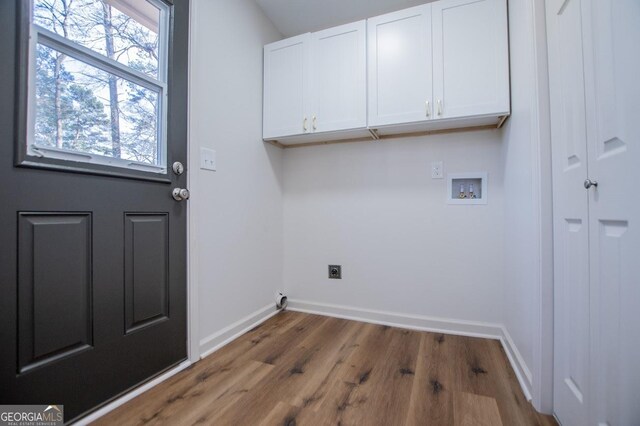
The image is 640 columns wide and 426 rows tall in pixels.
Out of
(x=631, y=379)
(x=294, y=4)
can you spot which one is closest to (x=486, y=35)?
(x=294, y=4)

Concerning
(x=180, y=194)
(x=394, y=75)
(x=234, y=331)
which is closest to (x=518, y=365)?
(x=234, y=331)

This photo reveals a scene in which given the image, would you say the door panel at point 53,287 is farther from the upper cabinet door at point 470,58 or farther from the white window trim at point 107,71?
the upper cabinet door at point 470,58

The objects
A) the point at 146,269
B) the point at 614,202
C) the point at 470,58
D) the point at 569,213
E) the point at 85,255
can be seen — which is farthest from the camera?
the point at 470,58

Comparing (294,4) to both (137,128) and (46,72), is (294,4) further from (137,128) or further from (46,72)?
(46,72)

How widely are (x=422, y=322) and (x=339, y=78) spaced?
1.85 m

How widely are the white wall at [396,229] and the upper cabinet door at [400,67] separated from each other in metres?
0.32

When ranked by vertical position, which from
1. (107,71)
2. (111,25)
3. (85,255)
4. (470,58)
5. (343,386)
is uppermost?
(470,58)

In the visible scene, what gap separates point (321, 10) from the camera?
2031 mm

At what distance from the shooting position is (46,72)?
3.12 feet

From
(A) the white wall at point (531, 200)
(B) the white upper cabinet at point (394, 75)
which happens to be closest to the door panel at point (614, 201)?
(A) the white wall at point (531, 200)

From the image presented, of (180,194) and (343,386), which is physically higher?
(180,194)

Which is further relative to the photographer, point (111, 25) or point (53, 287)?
point (111, 25)

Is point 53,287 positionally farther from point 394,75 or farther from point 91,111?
point 394,75

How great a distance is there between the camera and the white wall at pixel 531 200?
1076 millimetres
